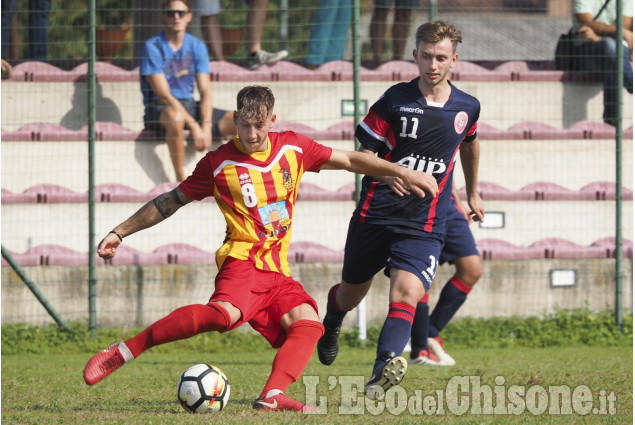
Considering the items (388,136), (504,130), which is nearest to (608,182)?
(504,130)

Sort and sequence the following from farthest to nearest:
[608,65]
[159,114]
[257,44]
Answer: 1. [257,44]
2. [608,65]
3. [159,114]

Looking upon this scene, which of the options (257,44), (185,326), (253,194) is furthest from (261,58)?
(185,326)

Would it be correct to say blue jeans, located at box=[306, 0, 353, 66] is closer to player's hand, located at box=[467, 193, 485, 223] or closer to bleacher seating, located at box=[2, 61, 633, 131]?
bleacher seating, located at box=[2, 61, 633, 131]

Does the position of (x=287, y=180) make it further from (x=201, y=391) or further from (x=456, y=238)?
(x=456, y=238)

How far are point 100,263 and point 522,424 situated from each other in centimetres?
595

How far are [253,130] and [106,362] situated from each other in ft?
4.66

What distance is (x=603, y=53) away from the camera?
446 inches

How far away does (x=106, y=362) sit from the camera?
5.38 meters

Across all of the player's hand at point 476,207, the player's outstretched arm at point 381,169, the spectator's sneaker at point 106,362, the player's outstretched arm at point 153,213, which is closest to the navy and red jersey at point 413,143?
the player's outstretched arm at point 381,169

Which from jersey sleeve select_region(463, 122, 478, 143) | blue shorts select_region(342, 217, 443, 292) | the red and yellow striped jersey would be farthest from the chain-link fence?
the red and yellow striped jersey

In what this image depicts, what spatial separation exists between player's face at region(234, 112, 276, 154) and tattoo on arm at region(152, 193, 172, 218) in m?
0.53

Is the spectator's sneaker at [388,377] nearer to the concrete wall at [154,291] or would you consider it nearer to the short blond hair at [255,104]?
the short blond hair at [255,104]

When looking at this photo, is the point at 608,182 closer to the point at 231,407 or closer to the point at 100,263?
the point at 100,263

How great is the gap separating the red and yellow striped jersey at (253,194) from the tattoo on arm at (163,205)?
0.11 metres
